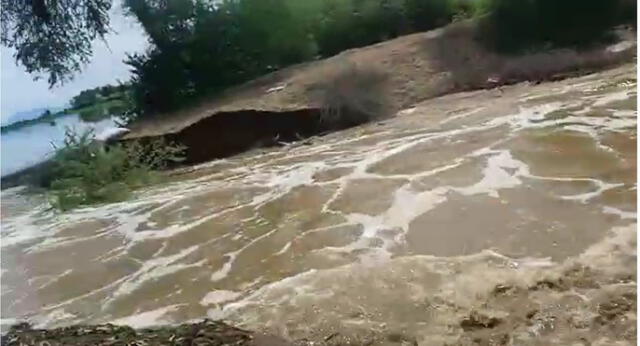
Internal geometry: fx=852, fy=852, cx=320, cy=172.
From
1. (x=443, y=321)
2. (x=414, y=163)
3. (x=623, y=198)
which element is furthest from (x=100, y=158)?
(x=623, y=198)

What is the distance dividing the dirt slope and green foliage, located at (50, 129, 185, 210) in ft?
0.15

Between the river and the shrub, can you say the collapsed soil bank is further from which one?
the river

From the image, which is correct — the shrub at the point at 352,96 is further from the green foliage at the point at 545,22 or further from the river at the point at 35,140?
the river at the point at 35,140

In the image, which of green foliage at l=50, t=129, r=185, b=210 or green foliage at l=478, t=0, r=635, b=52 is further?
green foliage at l=50, t=129, r=185, b=210

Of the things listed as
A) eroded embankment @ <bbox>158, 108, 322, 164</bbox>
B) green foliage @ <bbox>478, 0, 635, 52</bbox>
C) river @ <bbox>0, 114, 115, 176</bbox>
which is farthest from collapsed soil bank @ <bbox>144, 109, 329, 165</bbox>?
green foliage @ <bbox>478, 0, 635, 52</bbox>

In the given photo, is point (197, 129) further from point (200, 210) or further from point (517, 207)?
point (517, 207)

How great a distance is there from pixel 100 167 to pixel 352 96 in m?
0.44

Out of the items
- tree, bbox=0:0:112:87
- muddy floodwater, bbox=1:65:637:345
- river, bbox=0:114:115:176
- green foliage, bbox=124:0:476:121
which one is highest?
tree, bbox=0:0:112:87

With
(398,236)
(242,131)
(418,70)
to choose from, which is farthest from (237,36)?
(398,236)

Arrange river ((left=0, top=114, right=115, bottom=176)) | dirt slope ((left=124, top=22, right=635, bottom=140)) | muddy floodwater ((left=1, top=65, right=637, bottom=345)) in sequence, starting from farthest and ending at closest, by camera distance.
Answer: river ((left=0, top=114, right=115, bottom=176))
dirt slope ((left=124, top=22, right=635, bottom=140))
muddy floodwater ((left=1, top=65, right=637, bottom=345))

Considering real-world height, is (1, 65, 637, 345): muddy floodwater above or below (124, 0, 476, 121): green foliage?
below

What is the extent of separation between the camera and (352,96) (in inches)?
54.3

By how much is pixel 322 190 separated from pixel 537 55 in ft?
1.32

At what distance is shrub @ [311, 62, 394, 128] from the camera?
4.51ft
